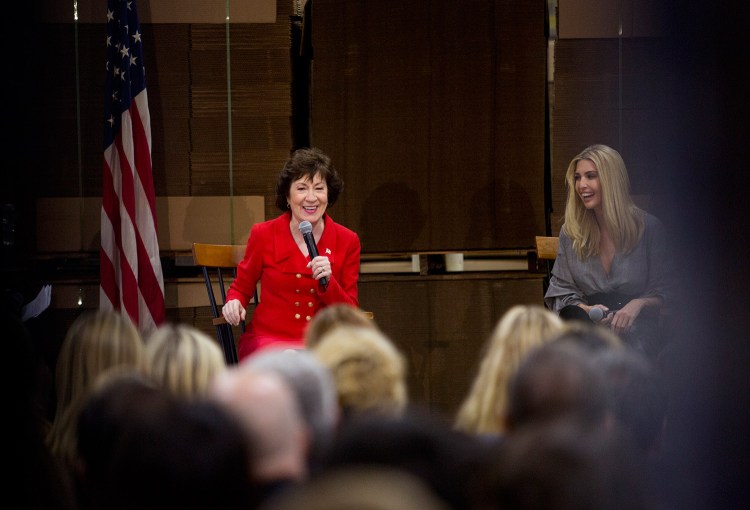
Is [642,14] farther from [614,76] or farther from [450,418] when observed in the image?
[450,418]

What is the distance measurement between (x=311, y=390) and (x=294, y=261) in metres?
2.44

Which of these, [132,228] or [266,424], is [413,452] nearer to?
[266,424]

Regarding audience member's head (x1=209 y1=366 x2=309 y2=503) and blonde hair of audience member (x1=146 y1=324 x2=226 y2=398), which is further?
blonde hair of audience member (x1=146 y1=324 x2=226 y2=398)

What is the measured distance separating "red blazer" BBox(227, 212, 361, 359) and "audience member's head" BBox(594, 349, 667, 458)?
2010 mm

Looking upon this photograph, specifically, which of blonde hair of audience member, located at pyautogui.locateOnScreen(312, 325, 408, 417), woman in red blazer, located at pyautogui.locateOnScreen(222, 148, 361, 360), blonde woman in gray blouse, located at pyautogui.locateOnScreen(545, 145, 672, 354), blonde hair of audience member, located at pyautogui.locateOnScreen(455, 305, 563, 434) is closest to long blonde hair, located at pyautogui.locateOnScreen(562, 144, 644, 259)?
blonde woman in gray blouse, located at pyautogui.locateOnScreen(545, 145, 672, 354)

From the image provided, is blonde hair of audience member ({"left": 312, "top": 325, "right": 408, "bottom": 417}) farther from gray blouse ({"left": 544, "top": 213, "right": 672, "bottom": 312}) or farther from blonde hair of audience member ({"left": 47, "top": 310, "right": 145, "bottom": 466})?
gray blouse ({"left": 544, "top": 213, "right": 672, "bottom": 312})

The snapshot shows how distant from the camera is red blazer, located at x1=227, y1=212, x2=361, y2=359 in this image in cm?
394

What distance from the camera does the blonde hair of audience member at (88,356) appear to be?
200 centimetres

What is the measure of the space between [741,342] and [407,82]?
3.05 m

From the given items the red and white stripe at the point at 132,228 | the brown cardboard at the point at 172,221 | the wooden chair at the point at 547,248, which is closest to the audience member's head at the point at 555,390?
Answer: the wooden chair at the point at 547,248

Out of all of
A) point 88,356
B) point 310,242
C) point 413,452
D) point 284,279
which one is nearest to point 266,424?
point 413,452

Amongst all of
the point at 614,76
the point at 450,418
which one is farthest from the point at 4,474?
the point at 614,76

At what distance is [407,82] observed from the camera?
5.03 m

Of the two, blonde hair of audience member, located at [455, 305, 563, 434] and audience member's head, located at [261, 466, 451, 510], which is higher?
audience member's head, located at [261, 466, 451, 510]
